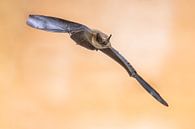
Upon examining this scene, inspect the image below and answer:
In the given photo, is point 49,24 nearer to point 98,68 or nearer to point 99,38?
point 99,38

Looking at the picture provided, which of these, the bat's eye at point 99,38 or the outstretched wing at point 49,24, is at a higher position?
the outstretched wing at point 49,24

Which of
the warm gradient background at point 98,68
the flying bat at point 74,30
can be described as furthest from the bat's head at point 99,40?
the warm gradient background at point 98,68

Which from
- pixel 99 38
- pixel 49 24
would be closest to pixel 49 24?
pixel 49 24

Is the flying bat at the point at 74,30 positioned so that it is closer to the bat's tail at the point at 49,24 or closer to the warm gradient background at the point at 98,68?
the bat's tail at the point at 49,24

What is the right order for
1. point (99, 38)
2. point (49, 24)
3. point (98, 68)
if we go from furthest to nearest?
point (98, 68)
point (99, 38)
point (49, 24)

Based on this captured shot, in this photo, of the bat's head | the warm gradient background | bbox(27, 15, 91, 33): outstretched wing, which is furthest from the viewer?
the warm gradient background

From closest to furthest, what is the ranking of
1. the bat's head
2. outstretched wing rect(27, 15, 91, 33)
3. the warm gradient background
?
1. outstretched wing rect(27, 15, 91, 33)
2. the bat's head
3. the warm gradient background

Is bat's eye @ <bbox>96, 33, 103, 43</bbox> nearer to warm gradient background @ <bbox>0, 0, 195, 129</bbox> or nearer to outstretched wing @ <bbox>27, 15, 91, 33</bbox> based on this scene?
outstretched wing @ <bbox>27, 15, 91, 33</bbox>

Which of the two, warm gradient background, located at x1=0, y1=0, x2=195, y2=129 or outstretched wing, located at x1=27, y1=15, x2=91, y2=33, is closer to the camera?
outstretched wing, located at x1=27, y1=15, x2=91, y2=33

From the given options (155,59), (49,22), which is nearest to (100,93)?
(155,59)

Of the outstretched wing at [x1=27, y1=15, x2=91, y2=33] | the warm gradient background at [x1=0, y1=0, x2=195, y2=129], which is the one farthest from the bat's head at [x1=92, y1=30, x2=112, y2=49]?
the warm gradient background at [x1=0, y1=0, x2=195, y2=129]
